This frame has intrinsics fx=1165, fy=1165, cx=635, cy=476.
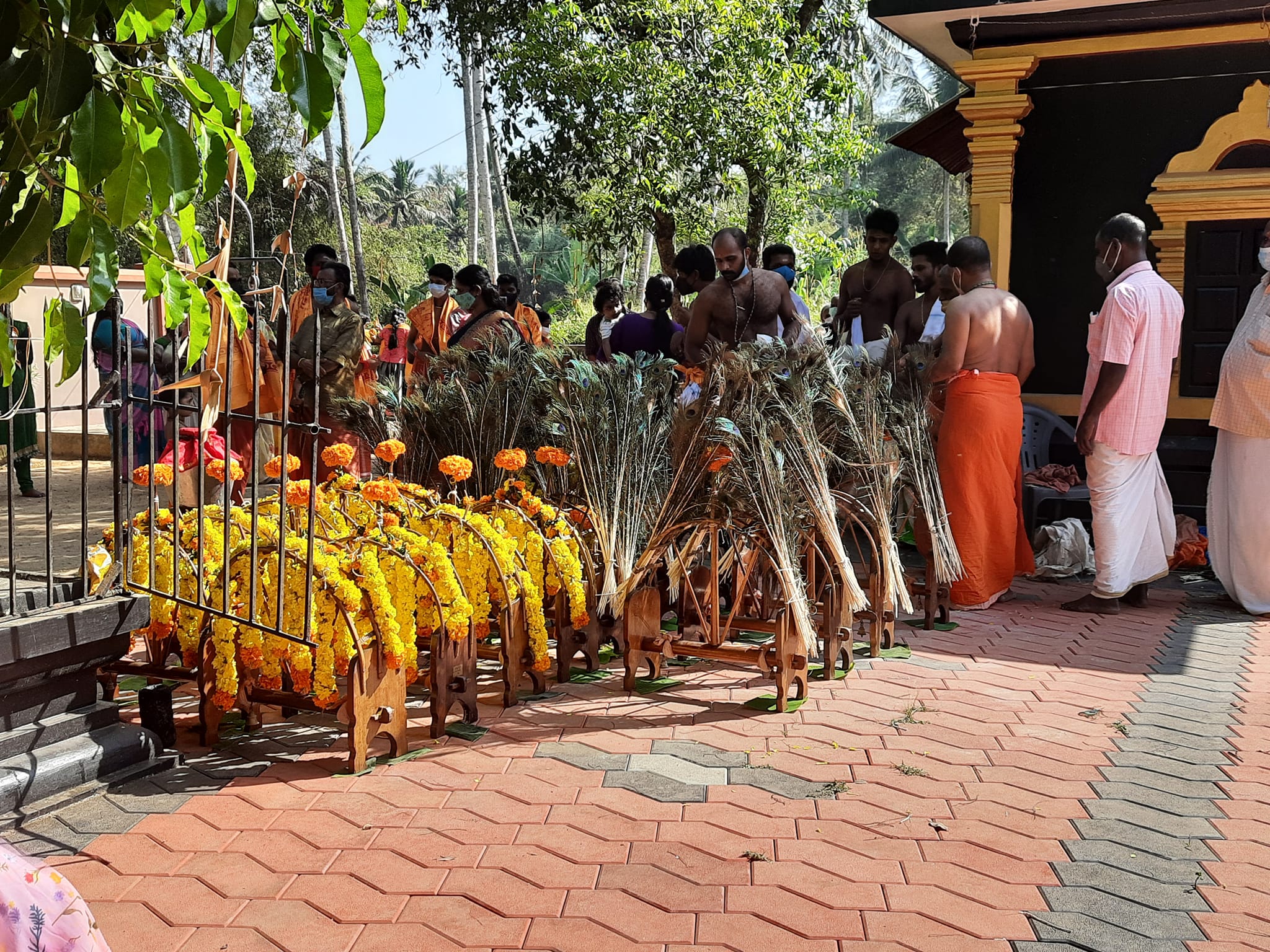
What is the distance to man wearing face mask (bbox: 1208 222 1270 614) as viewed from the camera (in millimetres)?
6215

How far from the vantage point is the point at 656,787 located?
373cm

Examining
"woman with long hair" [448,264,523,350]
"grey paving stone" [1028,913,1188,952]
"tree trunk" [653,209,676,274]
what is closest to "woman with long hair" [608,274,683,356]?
"woman with long hair" [448,264,523,350]

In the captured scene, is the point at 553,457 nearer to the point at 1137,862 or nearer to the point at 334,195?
the point at 1137,862

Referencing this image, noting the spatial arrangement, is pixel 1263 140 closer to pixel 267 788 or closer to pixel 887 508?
pixel 887 508

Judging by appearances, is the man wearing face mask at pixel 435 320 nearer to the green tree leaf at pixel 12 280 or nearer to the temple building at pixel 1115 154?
the temple building at pixel 1115 154

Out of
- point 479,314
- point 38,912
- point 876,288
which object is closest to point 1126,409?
point 876,288

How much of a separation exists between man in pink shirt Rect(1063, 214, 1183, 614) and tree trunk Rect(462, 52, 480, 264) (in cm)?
1696

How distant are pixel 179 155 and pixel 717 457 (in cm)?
328

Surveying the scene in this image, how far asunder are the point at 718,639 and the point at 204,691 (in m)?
1.96

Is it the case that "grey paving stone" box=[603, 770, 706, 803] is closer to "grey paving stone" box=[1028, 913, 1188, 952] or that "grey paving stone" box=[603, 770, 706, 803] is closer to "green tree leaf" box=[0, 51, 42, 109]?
"grey paving stone" box=[1028, 913, 1188, 952]

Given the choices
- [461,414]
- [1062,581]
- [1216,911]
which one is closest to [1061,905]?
[1216,911]

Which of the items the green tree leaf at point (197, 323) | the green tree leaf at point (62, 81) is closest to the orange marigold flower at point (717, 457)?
the green tree leaf at point (197, 323)

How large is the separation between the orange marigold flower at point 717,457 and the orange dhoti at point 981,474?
225cm

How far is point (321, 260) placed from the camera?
8523 millimetres
